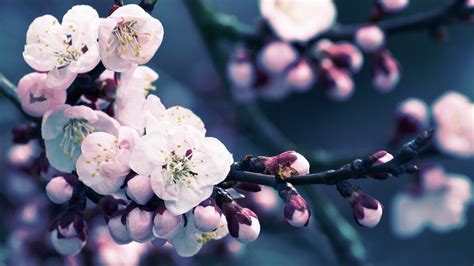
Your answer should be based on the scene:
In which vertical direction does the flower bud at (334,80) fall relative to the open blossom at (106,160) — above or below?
below

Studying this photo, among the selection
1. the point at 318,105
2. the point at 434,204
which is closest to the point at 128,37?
the point at 434,204

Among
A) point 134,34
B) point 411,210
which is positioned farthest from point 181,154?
point 411,210

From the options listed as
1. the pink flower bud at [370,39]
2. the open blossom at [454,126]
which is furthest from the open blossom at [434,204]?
the pink flower bud at [370,39]

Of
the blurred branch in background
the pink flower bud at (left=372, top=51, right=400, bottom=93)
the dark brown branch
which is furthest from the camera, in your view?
the blurred branch in background

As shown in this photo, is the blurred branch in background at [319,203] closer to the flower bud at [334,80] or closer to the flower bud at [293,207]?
the flower bud at [334,80]

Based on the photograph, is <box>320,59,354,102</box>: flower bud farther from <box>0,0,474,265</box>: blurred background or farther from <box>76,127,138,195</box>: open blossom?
<box>76,127,138,195</box>: open blossom

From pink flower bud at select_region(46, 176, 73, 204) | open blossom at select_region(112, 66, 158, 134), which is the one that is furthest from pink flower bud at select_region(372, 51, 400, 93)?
pink flower bud at select_region(46, 176, 73, 204)
